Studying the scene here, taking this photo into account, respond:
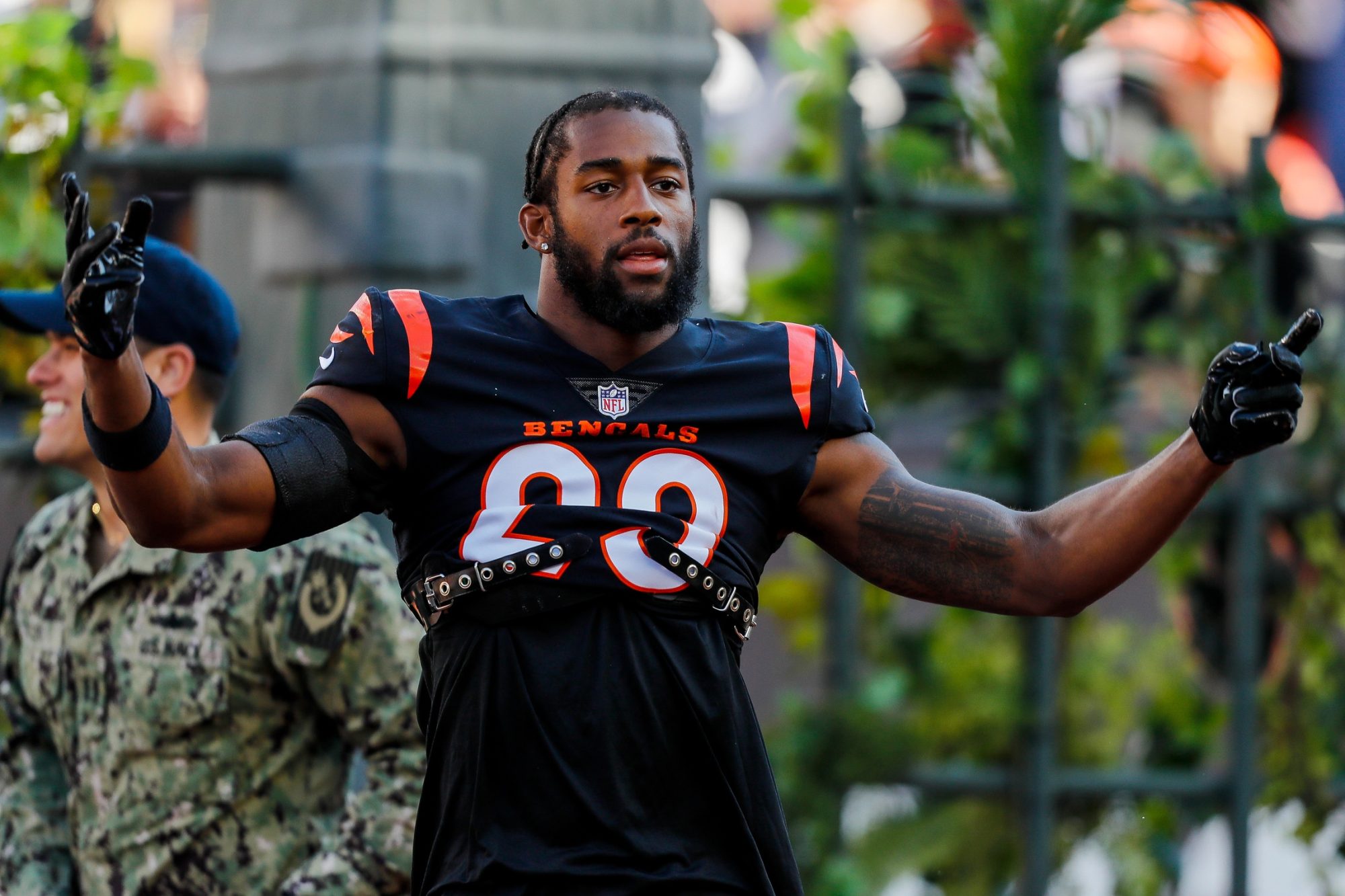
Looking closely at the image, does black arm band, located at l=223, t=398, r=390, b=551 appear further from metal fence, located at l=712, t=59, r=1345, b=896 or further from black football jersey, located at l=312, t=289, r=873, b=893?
metal fence, located at l=712, t=59, r=1345, b=896

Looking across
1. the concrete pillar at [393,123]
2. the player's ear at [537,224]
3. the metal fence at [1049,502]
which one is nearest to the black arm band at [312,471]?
the player's ear at [537,224]

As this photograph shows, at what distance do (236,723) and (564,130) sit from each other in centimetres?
138

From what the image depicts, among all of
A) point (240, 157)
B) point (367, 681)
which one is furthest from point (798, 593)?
point (367, 681)

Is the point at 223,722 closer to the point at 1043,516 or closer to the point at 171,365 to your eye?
the point at 171,365

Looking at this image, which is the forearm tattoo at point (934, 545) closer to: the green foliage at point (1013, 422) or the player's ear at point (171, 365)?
the player's ear at point (171, 365)

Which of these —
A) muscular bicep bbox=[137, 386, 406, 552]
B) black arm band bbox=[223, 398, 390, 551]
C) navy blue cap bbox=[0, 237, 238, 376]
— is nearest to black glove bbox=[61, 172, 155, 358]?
muscular bicep bbox=[137, 386, 406, 552]

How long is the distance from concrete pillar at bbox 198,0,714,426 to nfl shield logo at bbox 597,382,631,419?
88.9 inches

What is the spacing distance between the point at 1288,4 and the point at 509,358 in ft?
15.3

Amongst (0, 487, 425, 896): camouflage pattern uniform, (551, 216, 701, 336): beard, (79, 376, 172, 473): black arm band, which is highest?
(551, 216, 701, 336): beard

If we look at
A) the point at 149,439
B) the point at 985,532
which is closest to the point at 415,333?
the point at 149,439

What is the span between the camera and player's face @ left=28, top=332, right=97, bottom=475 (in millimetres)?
4043

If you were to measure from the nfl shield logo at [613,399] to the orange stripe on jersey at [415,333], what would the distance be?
0.28 metres

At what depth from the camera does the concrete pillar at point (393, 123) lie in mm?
5312

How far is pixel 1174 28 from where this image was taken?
6680 mm
